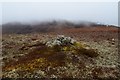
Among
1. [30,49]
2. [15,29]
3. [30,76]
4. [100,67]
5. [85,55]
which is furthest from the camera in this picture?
[15,29]

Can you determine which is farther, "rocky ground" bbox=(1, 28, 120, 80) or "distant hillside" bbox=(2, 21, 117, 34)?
"distant hillside" bbox=(2, 21, 117, 34)

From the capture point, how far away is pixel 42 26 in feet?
285

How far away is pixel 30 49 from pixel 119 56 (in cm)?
1394

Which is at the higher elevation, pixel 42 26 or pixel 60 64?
pixel 42 26

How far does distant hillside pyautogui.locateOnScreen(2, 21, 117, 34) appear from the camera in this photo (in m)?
80.8

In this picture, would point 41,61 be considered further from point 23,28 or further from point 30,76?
point 23,28

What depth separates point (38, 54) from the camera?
41.6 meters

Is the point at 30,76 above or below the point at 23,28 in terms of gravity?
below

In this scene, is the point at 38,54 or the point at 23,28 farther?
the point at 23,28

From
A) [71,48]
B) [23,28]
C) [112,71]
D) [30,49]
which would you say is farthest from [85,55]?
[23,28]

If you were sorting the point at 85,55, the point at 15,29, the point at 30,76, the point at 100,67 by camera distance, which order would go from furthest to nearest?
the point at 15,29
the point at 85,55
the point at 100,67
the point at 30,76

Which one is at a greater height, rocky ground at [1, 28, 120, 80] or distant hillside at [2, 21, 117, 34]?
distant hillside at [2, 21, 117, 34]

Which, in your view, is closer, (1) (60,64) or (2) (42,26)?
(1) (60,64)

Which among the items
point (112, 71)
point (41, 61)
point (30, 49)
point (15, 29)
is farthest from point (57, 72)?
point (15, 29)
